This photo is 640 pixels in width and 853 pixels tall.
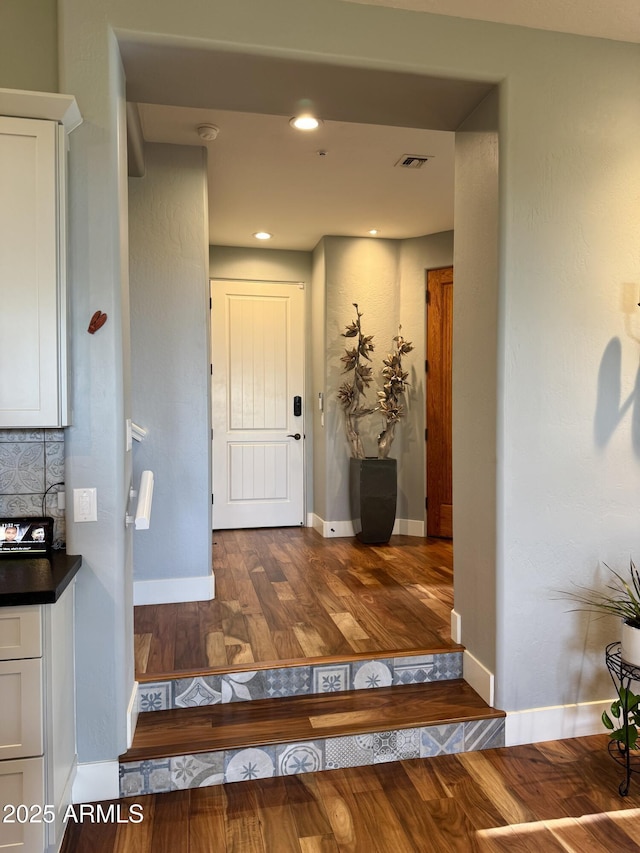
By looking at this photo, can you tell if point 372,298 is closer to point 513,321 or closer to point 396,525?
point 396,525

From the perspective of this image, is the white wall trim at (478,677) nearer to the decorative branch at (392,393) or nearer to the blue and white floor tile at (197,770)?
the blue and white floor tile at (197,770)

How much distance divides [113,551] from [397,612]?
170cm

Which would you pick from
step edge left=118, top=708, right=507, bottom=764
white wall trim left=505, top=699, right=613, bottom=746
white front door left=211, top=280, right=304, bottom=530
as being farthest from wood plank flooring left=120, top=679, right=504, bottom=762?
white front door left=211, top=280, right=304, bottom=530

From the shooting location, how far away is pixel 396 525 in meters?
5.11

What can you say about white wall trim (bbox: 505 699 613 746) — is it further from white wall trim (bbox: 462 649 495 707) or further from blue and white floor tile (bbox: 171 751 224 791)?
blue and white floor tile (bbox: 171 751 224 791)

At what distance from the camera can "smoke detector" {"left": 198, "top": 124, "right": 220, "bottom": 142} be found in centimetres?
298

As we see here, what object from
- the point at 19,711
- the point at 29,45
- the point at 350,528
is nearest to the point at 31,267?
→ the point at 29,45

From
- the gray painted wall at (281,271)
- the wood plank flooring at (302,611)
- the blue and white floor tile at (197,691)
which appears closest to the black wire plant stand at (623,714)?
the wood plank flooring at (302,611)

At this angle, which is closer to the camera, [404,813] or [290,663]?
[404,813]

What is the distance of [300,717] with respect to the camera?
89.8 inches

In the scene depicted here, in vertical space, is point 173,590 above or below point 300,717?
above

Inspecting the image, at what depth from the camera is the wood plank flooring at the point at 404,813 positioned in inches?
71.3

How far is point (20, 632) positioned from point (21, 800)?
1.54ft

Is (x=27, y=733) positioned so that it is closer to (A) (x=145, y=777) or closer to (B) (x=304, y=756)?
(A) (x=145, y=777)
